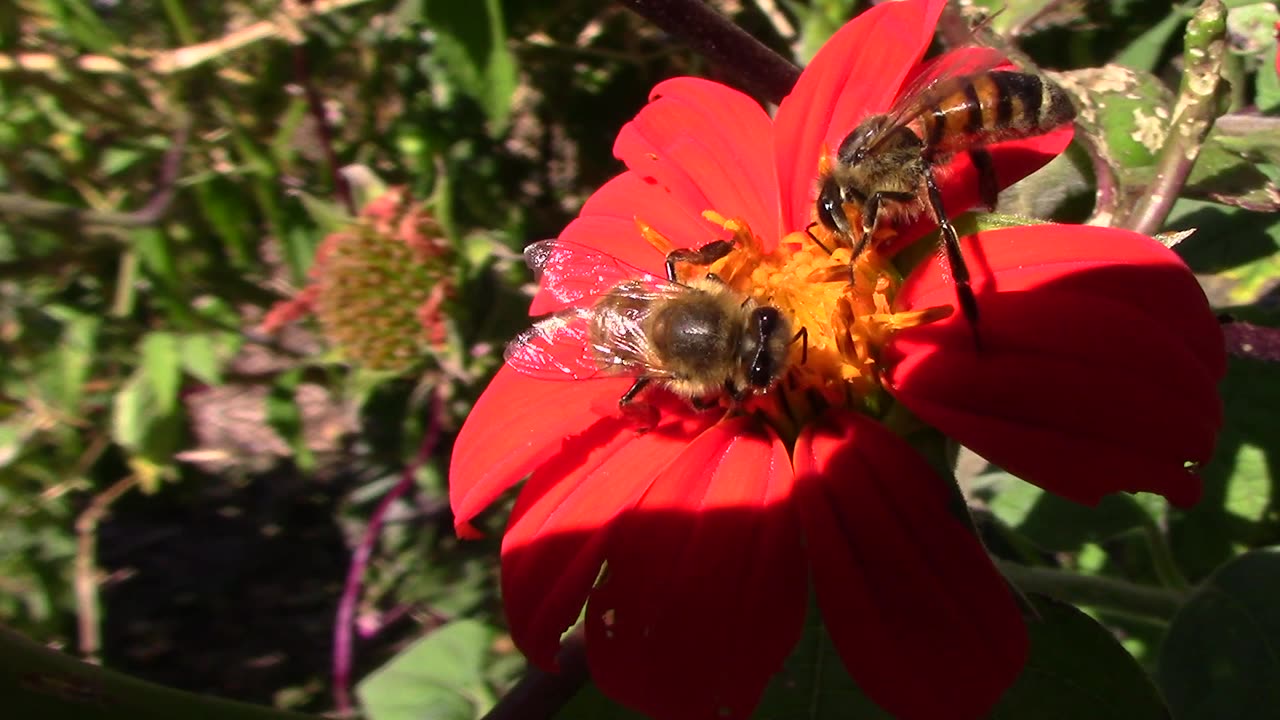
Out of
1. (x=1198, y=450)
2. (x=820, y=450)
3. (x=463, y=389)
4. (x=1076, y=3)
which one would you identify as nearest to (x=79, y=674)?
(x=820, y=450)

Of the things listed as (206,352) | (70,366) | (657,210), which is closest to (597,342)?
(657,210)

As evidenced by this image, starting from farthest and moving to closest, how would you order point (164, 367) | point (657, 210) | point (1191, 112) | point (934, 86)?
point (164, 367) < point (657, 210) < point (934, 86) < point (1191, 112)

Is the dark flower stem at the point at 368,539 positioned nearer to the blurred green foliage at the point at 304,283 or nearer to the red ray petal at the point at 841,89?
the blurred green foliage at the point at 304,283

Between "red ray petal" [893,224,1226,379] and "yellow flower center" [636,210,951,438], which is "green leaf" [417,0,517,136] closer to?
"yellow flower center" [636,210,951,438]

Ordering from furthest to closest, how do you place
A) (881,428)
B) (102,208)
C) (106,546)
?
(106,546), (102,208), (881,428)

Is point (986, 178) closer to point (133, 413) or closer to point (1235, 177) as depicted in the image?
point (1235, 177)

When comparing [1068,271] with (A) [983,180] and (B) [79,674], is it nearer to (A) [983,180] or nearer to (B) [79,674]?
(A) [983,180]
